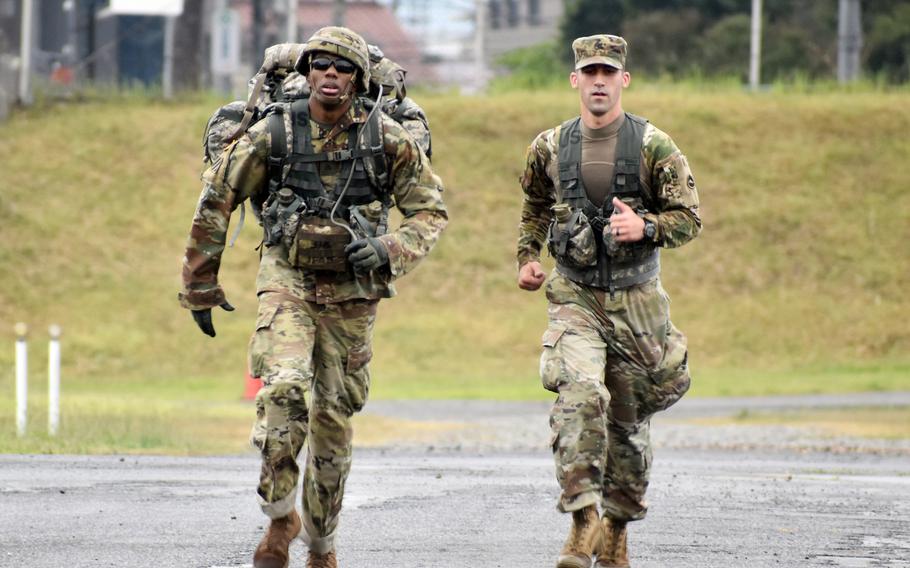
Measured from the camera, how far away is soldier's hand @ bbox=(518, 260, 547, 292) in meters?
7.62

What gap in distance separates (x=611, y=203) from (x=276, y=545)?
79.0 inches

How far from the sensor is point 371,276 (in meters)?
7.25

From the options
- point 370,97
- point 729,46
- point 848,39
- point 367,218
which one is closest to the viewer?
point 367,218

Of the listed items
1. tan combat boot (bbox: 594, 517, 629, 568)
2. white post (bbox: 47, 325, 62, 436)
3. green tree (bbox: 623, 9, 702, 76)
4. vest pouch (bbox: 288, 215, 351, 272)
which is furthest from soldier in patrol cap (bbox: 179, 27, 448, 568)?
green tree (bbox: 623, 9, 702, 76)

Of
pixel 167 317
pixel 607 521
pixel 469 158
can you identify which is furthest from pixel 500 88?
pixel 607 521

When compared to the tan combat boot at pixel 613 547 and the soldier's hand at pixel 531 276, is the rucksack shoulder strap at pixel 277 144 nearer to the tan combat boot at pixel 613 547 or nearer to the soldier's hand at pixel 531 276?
the soldier's hand at pixel 531 276

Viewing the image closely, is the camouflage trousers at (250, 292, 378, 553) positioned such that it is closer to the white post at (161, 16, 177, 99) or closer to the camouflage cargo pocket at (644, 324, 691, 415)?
the camouflage cargo pocket at (644, 324, 691, 415)

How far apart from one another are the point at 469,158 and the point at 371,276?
79.2 feet

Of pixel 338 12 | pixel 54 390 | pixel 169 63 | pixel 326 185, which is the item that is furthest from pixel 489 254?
pixel 326 185

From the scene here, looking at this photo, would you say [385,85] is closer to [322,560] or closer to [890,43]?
[322,560]

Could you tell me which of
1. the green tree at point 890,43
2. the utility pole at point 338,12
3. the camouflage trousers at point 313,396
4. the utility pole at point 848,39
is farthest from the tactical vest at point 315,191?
the green tree at point 890,43

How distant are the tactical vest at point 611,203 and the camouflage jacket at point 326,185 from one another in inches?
23.6

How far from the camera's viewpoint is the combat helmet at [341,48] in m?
7.13

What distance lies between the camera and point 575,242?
7469 millimetres
